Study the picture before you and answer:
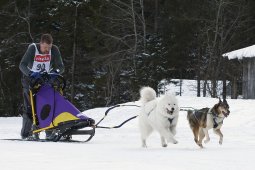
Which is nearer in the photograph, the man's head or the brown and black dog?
the brown and black dog

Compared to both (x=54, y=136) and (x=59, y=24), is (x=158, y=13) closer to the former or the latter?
(x=59, y=24)

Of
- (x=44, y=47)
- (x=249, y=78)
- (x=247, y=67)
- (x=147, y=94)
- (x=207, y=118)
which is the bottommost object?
(x=207, y=118)

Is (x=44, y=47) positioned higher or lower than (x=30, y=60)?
higher

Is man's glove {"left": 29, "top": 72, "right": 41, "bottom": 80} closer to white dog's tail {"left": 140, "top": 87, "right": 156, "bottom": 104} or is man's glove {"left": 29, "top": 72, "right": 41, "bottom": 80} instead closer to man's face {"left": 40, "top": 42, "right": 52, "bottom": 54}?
man's face {"left": 40, "top": 42, "right": 52, "bottom": 54}

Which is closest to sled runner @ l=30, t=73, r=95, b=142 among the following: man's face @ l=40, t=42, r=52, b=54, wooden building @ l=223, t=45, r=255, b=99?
man's face @ l=40, t=42, r=52, b=54

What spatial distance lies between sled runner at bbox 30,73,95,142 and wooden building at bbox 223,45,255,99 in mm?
14673

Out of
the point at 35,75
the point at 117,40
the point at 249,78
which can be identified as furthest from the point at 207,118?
the point at 117,40

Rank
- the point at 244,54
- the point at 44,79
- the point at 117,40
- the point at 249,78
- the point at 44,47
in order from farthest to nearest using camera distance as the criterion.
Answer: the point at 117,40 < the point at 249,78 < the point at 244,54 < the point at 44,47 < the point at 44,79

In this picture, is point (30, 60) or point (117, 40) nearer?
point (30, 60)

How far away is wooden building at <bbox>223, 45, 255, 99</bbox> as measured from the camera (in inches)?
853

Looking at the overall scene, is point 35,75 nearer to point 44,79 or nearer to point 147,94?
point 44,79

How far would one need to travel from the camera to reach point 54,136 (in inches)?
306

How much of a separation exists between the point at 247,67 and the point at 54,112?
56.2 ft

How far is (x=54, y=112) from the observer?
769 cm
